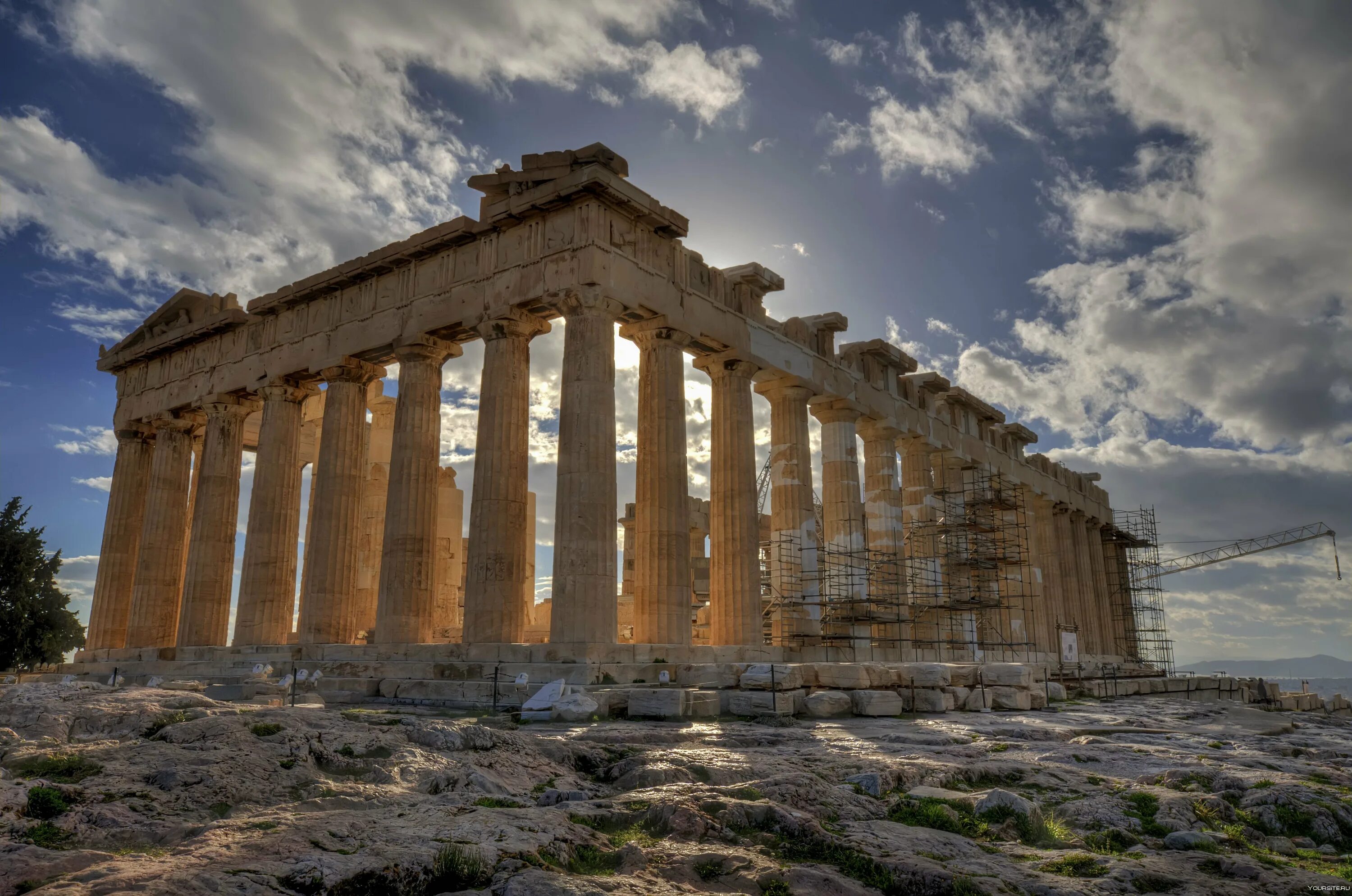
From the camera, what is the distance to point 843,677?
16.8 m

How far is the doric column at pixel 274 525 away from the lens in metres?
25.5

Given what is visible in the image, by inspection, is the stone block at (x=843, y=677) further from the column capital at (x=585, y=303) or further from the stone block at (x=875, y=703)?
the column capital at (x=585, y=303)

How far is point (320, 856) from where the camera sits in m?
5.10

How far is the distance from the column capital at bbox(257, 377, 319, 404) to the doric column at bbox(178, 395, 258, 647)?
2.26m

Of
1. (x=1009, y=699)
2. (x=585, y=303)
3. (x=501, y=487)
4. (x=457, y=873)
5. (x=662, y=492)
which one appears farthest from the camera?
(x=662, y=492)

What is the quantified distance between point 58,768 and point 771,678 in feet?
35.7

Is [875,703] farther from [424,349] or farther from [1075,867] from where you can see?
[424,349]

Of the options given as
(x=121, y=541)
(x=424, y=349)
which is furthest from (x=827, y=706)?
(x=121, y=541)

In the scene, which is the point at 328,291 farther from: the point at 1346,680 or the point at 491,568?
the point at 1346,680

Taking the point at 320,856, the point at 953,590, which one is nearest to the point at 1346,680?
the point at 953,590

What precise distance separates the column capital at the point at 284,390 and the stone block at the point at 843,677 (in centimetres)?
1841

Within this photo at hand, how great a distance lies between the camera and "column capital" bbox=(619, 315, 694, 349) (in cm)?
2231

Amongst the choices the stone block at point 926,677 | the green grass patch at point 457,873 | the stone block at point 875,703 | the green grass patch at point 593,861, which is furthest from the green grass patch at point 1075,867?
the stone block at point 926,677

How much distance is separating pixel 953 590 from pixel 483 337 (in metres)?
19.9
